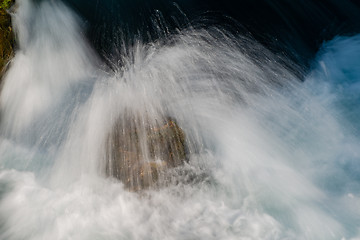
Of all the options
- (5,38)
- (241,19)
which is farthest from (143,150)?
(241,19)

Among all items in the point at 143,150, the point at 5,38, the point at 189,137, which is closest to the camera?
the point at 143,150

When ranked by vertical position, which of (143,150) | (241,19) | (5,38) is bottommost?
(143,150)

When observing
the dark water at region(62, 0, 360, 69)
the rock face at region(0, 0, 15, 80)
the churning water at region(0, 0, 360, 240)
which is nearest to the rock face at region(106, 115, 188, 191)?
the churning water at region(0, 0, 360, 240)

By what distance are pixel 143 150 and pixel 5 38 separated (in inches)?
159

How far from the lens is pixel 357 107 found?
19.4ft

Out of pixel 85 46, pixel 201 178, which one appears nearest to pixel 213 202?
pixel 201 178

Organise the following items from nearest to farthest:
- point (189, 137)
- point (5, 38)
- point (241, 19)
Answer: point (189, 137)
point (5, 38)
point (241, 19)

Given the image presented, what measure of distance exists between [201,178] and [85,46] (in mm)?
4398

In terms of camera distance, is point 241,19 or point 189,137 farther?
point 241,19

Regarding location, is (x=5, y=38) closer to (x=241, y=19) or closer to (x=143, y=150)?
(x=143, y=150)

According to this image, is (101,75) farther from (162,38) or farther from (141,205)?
(141,205)

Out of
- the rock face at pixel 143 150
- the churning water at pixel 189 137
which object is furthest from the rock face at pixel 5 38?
the rock face at pixel 143 150

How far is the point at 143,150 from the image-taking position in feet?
15.6

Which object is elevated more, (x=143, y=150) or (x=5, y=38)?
(x=5, y=38)
